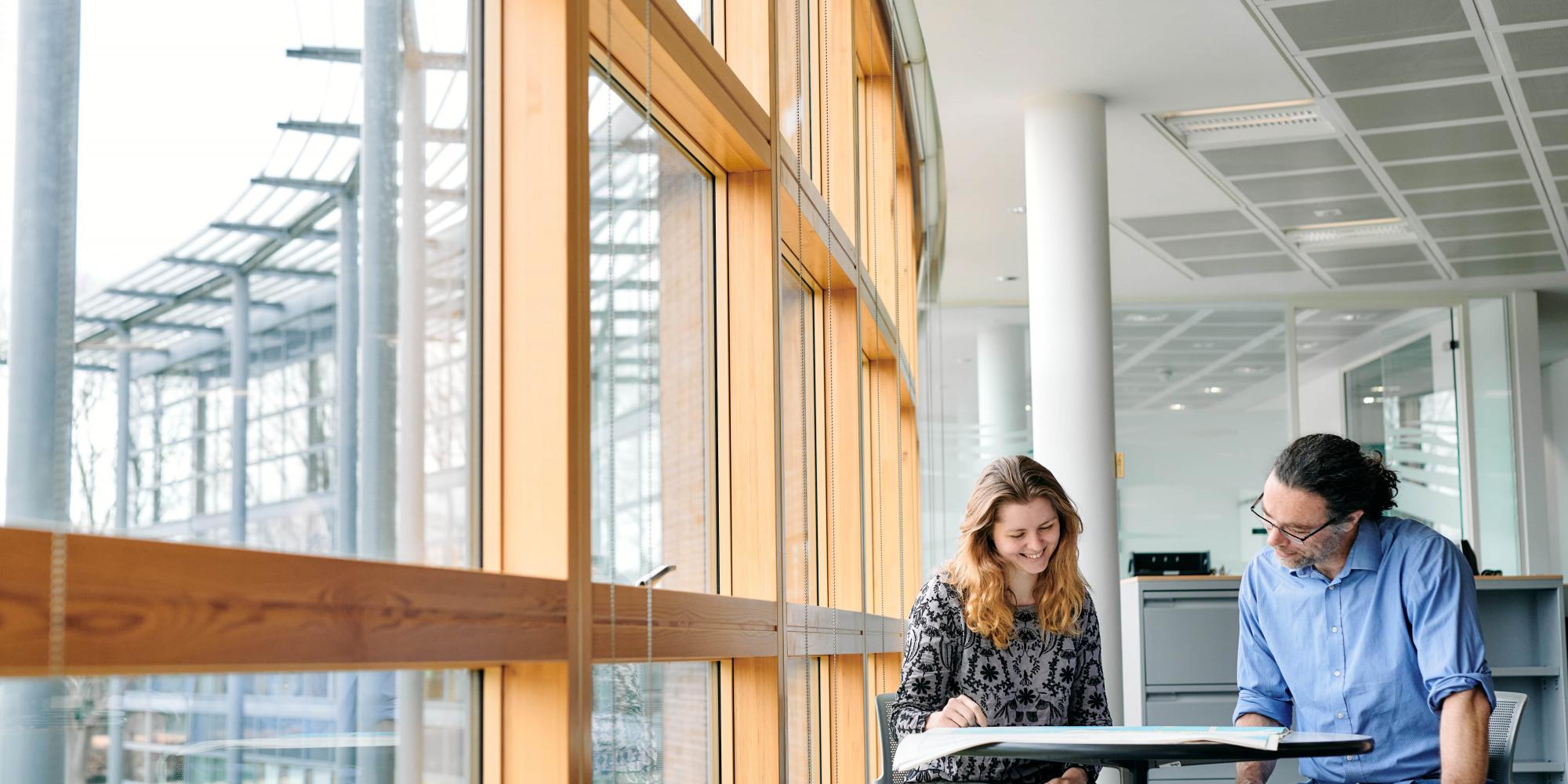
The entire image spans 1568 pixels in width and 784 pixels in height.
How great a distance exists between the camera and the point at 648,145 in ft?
8.57

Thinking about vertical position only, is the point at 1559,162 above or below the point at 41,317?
Answer: above

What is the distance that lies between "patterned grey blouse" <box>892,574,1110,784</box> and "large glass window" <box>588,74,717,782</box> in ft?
1.50

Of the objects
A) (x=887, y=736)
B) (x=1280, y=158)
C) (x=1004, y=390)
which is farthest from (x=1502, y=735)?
(x=1004, y=390)

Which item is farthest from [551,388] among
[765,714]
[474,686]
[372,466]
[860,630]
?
[860,630]

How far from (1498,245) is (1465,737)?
8.56 metres

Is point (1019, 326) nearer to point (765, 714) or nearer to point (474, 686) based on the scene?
point (765, 714)

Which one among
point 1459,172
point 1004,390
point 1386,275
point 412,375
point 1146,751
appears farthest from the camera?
point 1004,390

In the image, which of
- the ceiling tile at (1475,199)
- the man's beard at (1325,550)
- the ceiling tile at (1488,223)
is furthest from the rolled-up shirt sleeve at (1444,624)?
the ceiling tile at (1488,223)

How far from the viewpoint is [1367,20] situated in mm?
5883

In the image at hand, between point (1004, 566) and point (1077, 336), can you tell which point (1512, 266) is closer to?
point (1077, 336)

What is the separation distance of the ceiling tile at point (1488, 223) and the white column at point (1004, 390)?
388cm

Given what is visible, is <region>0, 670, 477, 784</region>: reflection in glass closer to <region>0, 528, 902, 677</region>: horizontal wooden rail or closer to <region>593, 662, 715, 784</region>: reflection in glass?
<region>0, 528, 902, 677</region>: horizontal wooden rail

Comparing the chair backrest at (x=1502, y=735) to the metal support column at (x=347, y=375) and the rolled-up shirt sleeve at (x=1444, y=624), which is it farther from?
the metal support column at (x=347, y=375)

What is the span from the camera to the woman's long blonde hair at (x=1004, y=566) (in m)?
2.87
